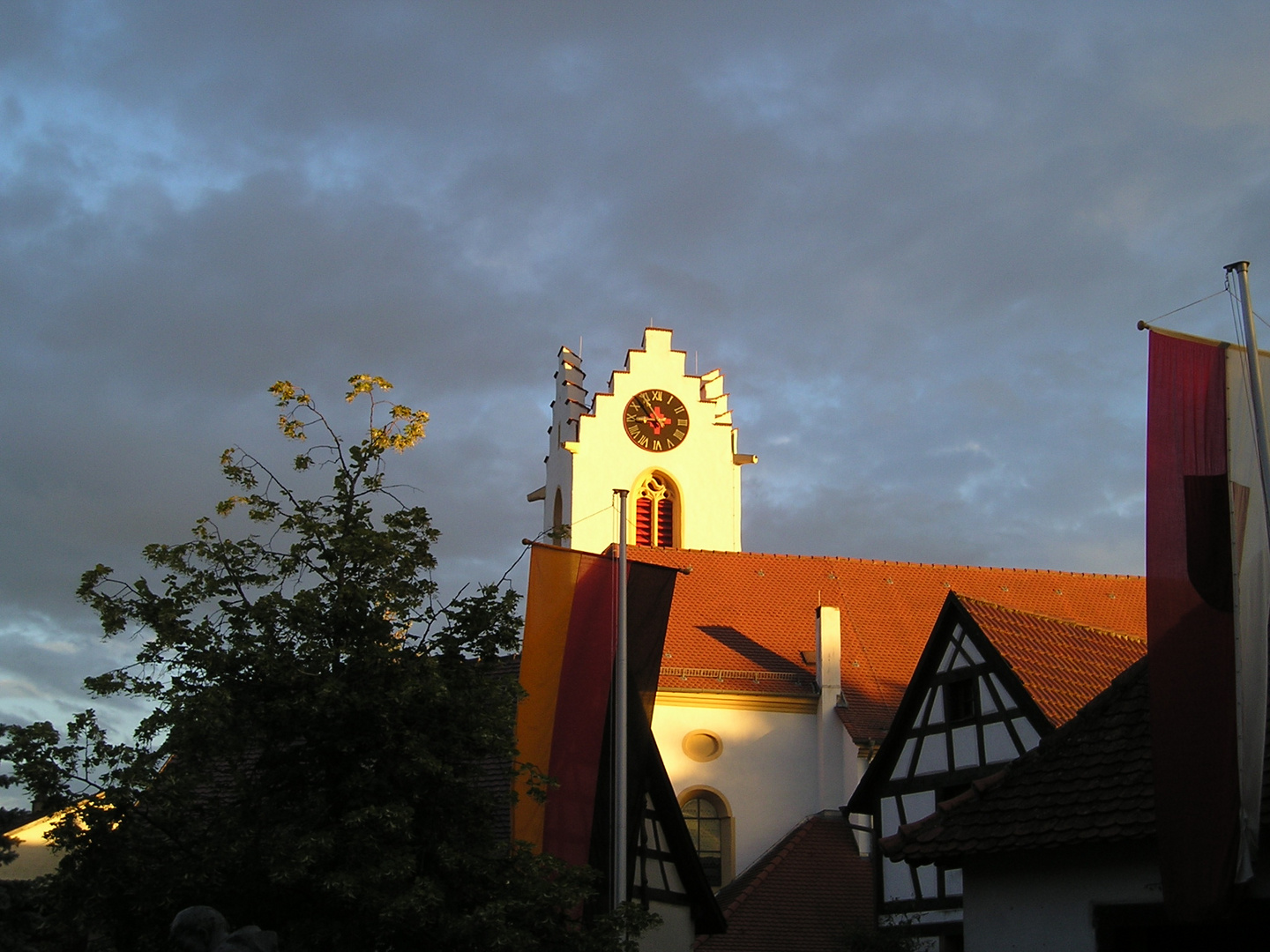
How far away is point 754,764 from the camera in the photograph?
3128 centimetres

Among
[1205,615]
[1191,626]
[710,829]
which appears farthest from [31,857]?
[1205,615]

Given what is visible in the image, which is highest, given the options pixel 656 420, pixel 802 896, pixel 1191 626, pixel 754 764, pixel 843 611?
pixel 656 420

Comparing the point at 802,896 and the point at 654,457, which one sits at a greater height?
the point at 654,457

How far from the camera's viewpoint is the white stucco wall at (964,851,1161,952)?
421 inches

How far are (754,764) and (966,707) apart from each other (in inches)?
506

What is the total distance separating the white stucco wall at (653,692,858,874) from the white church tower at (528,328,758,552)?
10632mm

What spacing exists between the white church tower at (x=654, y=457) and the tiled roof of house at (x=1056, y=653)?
22.7m

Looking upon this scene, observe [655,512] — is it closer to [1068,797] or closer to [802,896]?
[802,896]

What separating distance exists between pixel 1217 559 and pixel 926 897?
11.7 meters

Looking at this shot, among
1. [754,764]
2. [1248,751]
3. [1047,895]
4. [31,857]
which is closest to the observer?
[1248,751]

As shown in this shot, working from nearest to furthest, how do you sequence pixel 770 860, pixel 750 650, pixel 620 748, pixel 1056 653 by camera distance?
pixel 620 748, pixel 1056 653, pixel 770 860, pixel 750 650

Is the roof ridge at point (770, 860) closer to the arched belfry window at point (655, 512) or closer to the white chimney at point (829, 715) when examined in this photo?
the white chimney at point (829, 715)

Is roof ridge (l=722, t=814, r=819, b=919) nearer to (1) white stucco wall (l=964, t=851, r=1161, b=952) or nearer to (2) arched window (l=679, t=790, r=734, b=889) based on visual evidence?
(2) arched window (l=679, t=790, r=734, b=889)

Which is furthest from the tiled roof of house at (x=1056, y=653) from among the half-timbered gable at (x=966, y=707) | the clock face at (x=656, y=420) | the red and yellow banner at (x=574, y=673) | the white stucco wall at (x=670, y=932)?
the clock face at (x=656, y=420)
